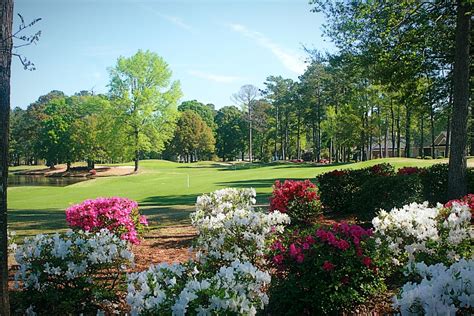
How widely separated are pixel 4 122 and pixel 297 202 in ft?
24.7

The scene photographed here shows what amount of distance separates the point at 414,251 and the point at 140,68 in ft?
131

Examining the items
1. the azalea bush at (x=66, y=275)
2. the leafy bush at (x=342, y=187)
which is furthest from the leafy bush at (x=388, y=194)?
the azalea bush at (x=66, y=275)

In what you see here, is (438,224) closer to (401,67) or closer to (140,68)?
(401,67)

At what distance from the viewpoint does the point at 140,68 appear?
135 ft

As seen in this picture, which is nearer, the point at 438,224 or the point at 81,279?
the point at 81,279

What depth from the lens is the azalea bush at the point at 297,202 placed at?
977 cm

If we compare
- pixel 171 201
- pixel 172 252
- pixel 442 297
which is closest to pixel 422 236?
pixel 442 297


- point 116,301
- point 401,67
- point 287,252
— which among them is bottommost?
point 116,301

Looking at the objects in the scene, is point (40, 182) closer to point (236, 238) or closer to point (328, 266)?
point (236, 238)

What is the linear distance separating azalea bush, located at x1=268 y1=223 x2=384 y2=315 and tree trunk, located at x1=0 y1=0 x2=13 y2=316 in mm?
2855

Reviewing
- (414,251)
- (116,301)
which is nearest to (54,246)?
(116,301)

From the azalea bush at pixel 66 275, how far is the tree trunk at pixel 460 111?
918 centimetres

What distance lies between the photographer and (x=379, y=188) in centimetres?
938

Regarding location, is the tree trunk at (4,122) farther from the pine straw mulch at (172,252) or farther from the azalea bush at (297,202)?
the azalea bush at (297,202)
